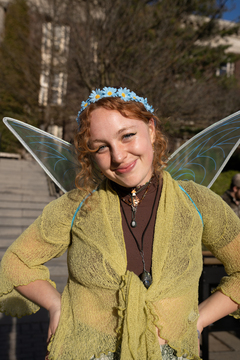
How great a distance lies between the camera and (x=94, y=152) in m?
1.44

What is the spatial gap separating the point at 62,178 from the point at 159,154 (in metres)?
0.62

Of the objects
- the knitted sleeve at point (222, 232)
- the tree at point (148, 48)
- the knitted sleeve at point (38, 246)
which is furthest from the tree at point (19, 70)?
the knitted sleeve at point (222, 232)

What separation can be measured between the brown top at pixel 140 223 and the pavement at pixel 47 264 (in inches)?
110

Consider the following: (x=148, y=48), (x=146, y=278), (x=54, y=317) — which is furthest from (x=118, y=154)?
(x=148, y=48)

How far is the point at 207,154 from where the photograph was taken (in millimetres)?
1864

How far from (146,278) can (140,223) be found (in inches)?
9.8

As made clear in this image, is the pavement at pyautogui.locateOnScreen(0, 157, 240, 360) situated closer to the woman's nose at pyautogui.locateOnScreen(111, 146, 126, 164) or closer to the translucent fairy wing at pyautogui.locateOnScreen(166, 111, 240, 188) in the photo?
the translucent fairy wing at pyautogui.locateOnScreen(166, 111, 240, 188)

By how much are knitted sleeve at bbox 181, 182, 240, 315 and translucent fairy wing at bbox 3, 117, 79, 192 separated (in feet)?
2.29

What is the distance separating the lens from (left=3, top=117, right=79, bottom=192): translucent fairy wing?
1.80 metres

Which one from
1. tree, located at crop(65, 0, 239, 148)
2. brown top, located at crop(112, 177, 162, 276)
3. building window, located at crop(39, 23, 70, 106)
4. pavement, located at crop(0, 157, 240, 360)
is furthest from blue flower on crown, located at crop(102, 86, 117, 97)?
building window, located at crop(39, 23, 70, 106)

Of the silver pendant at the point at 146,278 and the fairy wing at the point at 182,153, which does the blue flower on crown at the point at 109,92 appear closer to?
the fairy wing at the point at 182,153

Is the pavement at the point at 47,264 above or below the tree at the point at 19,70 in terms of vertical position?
below

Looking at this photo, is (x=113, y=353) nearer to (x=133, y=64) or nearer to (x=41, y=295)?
(x=41, y=295)

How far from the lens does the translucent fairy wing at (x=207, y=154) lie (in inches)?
70.6
